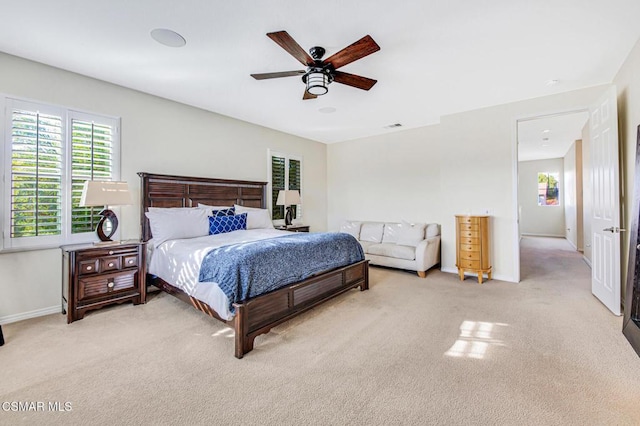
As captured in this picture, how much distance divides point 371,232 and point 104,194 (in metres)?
4.35

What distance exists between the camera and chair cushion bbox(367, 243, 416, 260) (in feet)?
15.7

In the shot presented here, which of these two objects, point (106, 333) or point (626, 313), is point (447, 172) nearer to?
point (626, 313)

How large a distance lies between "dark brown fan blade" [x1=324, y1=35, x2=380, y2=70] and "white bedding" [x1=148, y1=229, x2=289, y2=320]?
211 centimetres

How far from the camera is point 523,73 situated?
3.32 m

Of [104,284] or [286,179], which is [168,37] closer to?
[104,284]

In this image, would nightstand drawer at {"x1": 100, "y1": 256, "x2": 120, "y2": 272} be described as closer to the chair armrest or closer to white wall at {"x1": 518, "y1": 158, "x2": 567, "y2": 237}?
the chair armrest

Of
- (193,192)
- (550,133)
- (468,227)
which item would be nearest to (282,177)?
(193,192)

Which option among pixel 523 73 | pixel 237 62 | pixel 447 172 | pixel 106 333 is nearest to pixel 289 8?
pixel 237 62

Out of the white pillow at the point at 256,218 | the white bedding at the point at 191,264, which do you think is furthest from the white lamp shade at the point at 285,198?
the white bedding at the point at 191,264

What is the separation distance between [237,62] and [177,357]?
2867 millimetres

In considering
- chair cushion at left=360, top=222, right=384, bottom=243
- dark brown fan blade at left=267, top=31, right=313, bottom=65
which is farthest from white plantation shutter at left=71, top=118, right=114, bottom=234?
chair cushion at left=360, top=222, right=384, bottom=243

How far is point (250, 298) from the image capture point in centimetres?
242

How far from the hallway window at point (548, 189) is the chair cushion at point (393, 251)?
7903 millimetres

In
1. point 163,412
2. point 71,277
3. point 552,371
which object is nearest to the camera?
point 163,412
